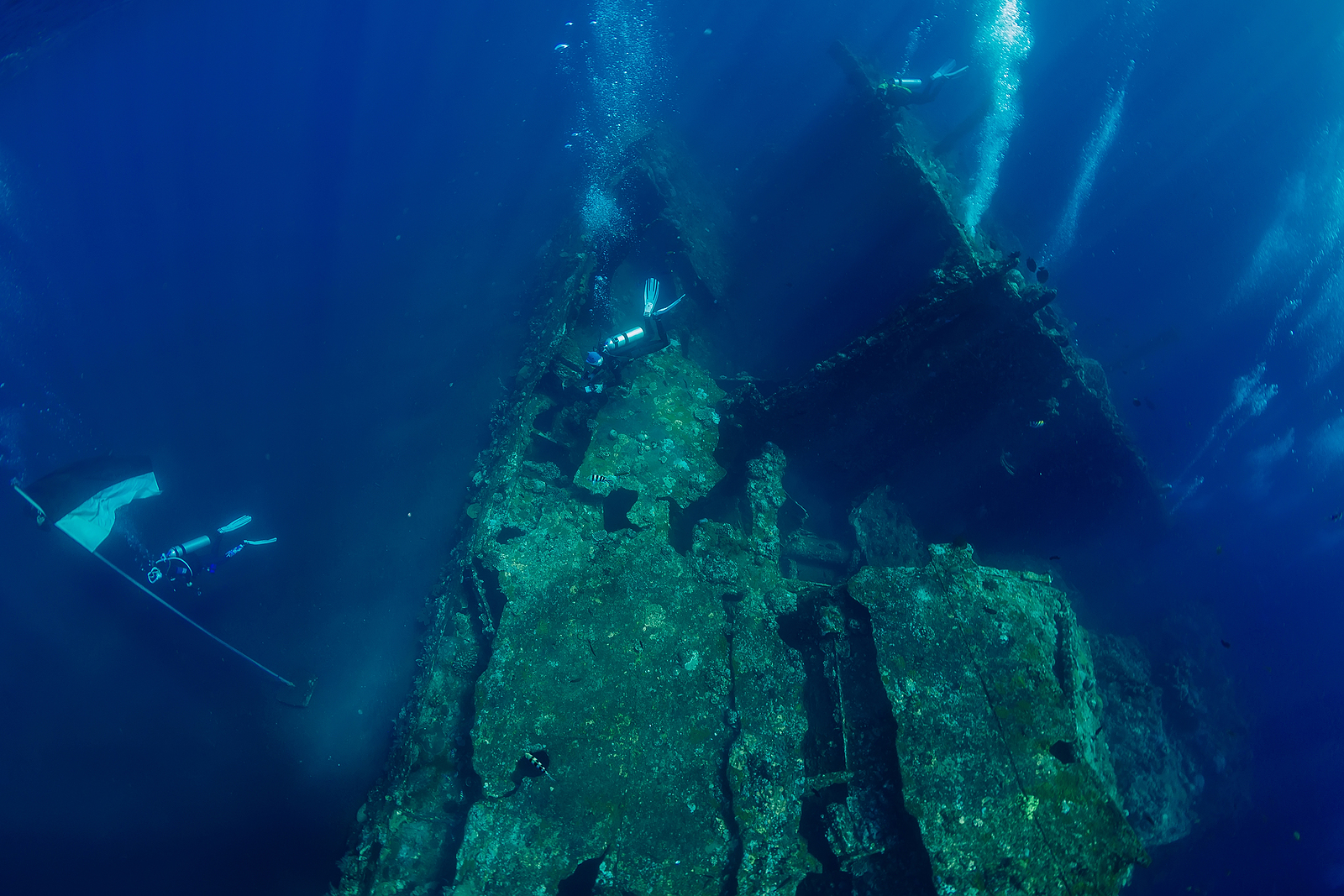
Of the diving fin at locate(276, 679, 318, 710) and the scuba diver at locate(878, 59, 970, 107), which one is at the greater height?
the scuba diver at locate(878, 59, 970, 107)

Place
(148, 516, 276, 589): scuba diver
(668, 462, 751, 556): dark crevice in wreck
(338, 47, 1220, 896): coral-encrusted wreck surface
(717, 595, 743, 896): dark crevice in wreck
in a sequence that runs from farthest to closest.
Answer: (148, 516, 276, 589): scuba diver
(668, 462, 751, 556): dark crevice in wreck
(717, 595, 743, 896): dark crevice in wreck
(338, 47, 1220, 896): coral-encrusted wreck surface

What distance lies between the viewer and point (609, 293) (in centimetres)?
1023

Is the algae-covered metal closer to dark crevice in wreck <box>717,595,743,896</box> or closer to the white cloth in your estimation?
dark crevice in wreck <box>717,595,743,896</box>

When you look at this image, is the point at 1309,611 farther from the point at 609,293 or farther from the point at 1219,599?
the point at 609,293

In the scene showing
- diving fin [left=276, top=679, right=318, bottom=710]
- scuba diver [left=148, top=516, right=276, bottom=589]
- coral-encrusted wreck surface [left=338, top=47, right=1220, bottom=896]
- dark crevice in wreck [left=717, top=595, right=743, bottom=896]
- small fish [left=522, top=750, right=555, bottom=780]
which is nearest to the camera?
coral-encrusted wreck surface [left=338, top=47, right=1220, bottom=896]

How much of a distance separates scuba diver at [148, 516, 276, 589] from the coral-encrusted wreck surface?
176 inches

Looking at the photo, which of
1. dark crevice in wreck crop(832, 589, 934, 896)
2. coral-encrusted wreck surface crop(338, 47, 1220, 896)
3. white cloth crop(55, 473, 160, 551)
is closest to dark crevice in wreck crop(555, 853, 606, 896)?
coral-encrusted wreck surface crop(338, 47, 1220, 896)

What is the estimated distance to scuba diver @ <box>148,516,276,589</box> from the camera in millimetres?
8523

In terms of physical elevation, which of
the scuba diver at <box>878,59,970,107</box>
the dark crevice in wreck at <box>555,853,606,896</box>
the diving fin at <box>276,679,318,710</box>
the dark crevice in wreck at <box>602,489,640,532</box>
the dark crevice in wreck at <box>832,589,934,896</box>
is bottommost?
the dark crevice in wreck at <box>555,853,606,896</box>

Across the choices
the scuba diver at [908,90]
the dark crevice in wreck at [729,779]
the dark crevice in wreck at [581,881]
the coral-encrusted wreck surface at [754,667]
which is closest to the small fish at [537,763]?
the coral-encrusted wreck surface at [754,667]

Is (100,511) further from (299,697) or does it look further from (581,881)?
(581,881)

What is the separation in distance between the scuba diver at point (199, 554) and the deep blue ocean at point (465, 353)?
685 millimetres

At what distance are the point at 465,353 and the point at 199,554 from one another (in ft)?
22.5

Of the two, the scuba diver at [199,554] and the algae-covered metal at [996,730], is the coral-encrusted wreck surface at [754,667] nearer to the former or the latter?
the algae-covered metal at [996,730]
